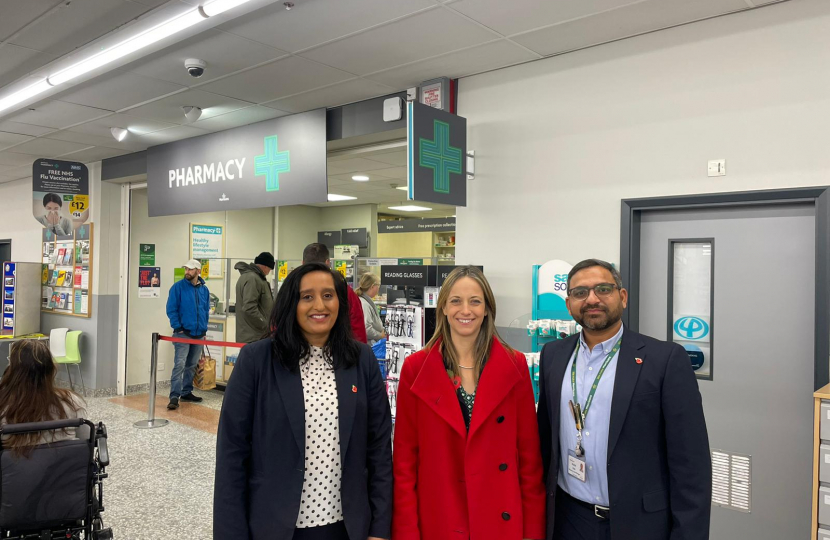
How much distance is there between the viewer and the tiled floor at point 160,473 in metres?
3.67

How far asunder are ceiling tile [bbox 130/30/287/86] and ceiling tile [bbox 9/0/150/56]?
1.14ft

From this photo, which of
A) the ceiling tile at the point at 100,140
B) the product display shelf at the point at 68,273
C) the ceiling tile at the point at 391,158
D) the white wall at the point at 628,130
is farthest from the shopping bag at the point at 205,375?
the white wall at the point at 628,130

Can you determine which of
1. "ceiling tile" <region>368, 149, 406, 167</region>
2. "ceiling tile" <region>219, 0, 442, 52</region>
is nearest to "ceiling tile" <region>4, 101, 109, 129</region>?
"ceiling tile" <region>219, 0, 442, 52</region>

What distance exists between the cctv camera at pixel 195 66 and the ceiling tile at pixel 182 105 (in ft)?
1.91

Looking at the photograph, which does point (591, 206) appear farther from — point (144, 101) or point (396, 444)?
point (144, 101)

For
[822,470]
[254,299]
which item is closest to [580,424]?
[822,470]

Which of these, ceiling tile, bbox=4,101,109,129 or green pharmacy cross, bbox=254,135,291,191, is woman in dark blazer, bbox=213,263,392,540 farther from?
ceiling tile, bbox=4,101,109,129

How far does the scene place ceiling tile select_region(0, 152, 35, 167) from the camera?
7.15 m

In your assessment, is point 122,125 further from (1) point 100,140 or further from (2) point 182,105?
(2) point 182,105

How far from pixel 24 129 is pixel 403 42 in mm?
4360

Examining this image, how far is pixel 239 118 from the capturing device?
→ 5.31 m

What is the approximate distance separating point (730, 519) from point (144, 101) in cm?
504

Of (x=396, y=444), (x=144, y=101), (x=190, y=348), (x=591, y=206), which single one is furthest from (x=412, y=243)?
(x=396, y=444)

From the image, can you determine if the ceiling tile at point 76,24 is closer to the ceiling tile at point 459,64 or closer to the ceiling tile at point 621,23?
the ceiling tile at point 459,64
